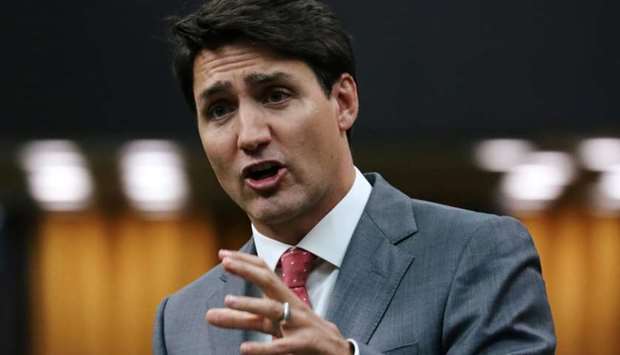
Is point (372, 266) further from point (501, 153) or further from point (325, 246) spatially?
point (501, 153)

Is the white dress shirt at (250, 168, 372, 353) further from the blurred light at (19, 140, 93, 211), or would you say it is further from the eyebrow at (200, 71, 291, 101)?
the blurred light at (19, 140, 93, 211)

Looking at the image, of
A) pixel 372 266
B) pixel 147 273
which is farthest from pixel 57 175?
pixel 372 266

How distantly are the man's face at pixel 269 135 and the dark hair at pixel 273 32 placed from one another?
3 centimetres

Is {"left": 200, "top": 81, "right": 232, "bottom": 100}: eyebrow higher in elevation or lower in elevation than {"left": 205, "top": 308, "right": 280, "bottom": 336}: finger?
higher

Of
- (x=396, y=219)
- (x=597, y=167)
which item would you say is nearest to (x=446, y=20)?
(x=597, y=167)

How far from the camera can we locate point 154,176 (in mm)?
7047

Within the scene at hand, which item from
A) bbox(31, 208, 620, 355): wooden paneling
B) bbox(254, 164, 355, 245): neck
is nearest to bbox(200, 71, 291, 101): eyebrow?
bbox(254, 164, 355, 245): neck

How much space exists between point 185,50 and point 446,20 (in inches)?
127

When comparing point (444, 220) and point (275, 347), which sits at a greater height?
point (444, 220)

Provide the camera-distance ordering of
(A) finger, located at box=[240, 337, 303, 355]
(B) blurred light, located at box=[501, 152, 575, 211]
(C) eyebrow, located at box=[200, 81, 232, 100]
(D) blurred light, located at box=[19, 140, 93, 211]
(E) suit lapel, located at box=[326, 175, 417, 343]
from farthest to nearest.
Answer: (B) blurred light, located at box=[501, 152, 575, 211] → (D) blurred light, located at box=[19, 140, 93, 211] → (C) eyebrow, located at box=[200, 81, 232, 100] → (E) suit lapel, located at box=[326, 175, 417, 343] → (A) finger, located at box=[240, 337, 303, 355]

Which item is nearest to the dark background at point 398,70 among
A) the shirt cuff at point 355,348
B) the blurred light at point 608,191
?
the blurred light at point 608,191

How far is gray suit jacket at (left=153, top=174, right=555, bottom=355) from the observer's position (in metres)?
2.28

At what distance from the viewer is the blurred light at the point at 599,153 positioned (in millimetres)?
6066

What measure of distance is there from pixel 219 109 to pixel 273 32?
21cm
